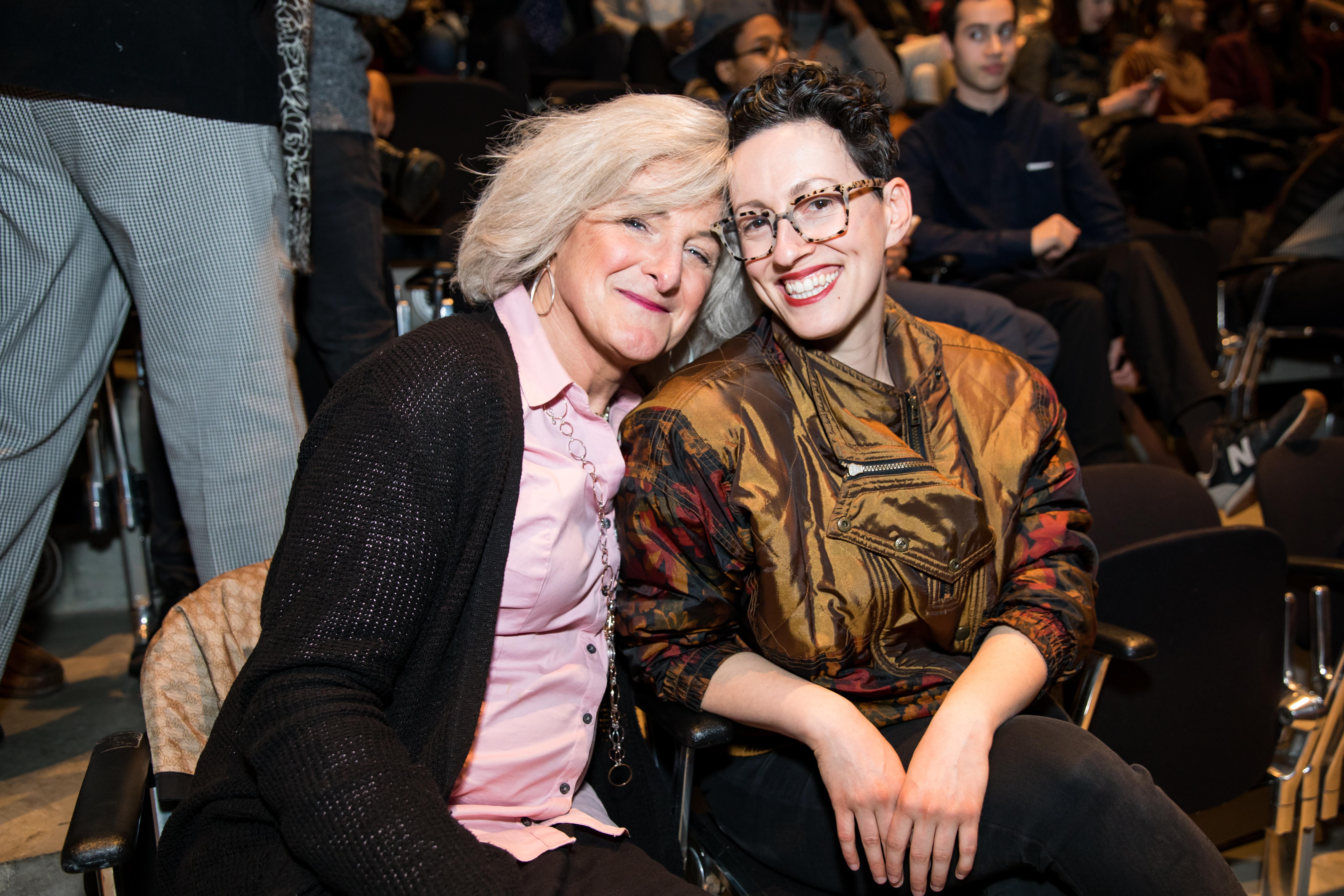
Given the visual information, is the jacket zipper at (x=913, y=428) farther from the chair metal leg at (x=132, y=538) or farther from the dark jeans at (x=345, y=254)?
the chair metal leg at (x=132, y=538)

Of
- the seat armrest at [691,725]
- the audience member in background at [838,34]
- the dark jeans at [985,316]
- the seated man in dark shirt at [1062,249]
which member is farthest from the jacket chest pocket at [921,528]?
the audience member in background at [838,34]

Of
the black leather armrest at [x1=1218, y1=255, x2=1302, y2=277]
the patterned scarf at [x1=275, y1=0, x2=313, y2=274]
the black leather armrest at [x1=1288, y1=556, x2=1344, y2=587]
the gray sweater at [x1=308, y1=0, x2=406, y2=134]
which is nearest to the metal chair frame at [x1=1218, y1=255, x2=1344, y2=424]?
the black leather armrest at [x1=1218, y1=255, x2=1302, y2=277]

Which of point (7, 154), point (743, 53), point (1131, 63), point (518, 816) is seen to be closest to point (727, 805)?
point (518, 816)

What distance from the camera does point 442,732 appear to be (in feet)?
3.49

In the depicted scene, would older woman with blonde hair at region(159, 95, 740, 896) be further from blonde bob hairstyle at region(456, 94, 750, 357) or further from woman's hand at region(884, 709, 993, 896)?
woman's hand at region(884, 709, 993, 896)

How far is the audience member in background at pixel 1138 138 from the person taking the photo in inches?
173

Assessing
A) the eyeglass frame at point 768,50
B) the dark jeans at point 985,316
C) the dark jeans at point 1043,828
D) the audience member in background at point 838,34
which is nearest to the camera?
the dark jeans at point 1043,828

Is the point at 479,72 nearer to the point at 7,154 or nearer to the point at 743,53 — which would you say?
the point at 743,53

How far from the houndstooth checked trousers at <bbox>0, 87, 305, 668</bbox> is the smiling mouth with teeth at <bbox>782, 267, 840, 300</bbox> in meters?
0.92

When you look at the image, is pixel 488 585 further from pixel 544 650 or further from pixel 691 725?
pixel 691 725

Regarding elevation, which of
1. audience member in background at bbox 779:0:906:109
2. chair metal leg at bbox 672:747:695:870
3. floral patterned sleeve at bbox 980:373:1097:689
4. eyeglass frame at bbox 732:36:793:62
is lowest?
chair metal leg at bbox 672:747:695:870

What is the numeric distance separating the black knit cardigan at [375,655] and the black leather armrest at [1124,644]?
0.95 meters

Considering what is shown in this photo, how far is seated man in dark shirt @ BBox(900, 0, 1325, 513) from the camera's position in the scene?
2.78 m

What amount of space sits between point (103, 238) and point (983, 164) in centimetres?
273
